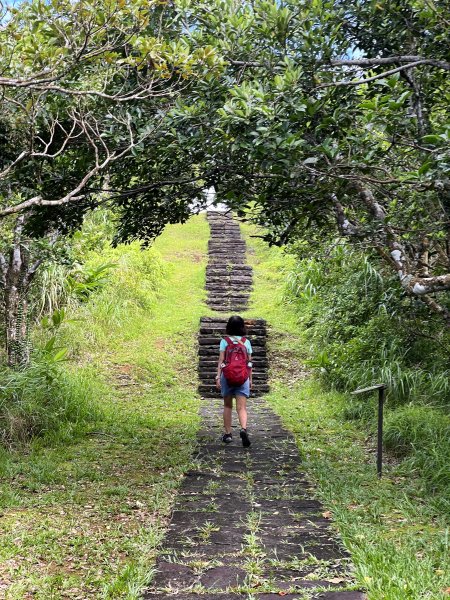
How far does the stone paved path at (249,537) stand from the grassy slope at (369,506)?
0.48 feet

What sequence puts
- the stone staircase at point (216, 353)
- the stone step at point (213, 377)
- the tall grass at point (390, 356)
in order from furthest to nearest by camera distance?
the stone step at point (213, 377)
the stone staircase at point (216, 353)
the tall grass at point (390, 356)

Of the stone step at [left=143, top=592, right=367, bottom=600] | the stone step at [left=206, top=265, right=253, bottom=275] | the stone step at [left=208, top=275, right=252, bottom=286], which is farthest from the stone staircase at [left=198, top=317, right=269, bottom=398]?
the stone step at [left=143, top=592, right=367, bottom=600]

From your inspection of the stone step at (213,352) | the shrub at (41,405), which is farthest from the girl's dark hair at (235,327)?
the stone step at (213,352)

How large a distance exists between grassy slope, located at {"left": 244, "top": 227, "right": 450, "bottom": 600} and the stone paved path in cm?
15

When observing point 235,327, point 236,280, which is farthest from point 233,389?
point 236,280

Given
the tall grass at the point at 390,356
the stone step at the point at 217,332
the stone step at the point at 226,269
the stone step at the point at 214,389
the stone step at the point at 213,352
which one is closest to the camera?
the tall grass at the point at 390,356

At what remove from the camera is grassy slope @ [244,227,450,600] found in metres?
3.56

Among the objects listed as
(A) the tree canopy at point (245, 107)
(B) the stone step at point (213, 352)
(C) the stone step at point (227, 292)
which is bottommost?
(B) the stone step at point (213, 352)

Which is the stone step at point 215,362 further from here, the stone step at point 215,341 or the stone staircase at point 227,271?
the stone staircase at point 227,271

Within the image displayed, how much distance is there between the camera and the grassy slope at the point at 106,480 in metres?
3.85

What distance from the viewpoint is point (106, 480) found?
587 centimetres

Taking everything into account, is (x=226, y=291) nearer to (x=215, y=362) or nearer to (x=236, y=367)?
(x=215, y=362)

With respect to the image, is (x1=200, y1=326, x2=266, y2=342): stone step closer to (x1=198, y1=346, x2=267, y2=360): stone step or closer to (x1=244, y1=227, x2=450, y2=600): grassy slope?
(x1=198, y1=346, x2=267, y2=360): stone step

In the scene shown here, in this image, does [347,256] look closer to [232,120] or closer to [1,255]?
[1,255]
